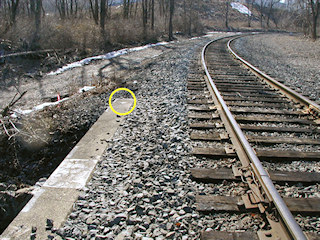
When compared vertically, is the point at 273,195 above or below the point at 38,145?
above

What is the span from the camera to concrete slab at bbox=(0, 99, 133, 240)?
235 centimetres

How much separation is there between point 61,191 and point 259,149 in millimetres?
2446

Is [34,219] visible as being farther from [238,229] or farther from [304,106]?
[304,106]

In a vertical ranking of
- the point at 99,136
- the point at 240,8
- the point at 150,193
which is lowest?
the point at 150,193

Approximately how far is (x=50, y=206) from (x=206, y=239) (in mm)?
1494

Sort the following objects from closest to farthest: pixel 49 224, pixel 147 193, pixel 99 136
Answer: pixel 49 224
pixel 147 193
pixel 99 136

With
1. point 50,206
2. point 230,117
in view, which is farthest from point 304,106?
point 50,206

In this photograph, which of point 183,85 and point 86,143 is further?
point 183,85

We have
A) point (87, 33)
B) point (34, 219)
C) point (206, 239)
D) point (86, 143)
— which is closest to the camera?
point (206, 239)

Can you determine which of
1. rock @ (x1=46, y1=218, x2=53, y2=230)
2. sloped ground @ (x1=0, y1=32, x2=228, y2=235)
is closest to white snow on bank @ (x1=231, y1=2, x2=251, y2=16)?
sloped ground @ (x1=0, y1=32, x2=228, y2=235)

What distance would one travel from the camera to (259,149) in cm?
352

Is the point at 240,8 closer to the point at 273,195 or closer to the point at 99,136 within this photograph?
the point at 99,136

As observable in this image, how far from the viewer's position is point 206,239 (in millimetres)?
2145

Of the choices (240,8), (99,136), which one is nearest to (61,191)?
(99,136)
